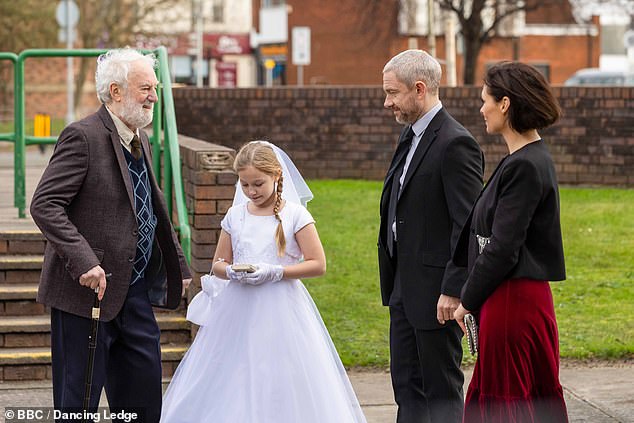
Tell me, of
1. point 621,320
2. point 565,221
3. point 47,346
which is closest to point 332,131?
point 565,221

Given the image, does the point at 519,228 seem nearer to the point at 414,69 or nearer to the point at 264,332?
the point at 414,69

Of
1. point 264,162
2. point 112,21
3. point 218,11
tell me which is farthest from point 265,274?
point 218,11

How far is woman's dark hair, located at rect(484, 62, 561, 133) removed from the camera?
474cm

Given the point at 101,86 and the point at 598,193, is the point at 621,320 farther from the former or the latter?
the point at 598,193

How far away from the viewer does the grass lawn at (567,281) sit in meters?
8.65

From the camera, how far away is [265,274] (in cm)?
567

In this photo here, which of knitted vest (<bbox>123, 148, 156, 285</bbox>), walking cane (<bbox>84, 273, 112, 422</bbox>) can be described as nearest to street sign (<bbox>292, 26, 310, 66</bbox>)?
knitted vest (<bbox>123, 148, 156, 285</bbox>)

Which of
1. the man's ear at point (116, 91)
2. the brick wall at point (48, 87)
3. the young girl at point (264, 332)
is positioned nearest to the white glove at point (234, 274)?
the young girl at point (264, 332)

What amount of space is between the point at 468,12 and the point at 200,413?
1220 inches

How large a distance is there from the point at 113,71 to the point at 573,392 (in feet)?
11.5

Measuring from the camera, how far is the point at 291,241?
577cm

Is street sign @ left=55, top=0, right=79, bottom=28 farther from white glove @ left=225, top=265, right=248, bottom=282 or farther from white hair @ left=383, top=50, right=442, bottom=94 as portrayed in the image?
white hair @ left=383, top=50, right=442, bottom=94

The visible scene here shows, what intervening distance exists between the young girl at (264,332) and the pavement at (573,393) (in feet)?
3.97

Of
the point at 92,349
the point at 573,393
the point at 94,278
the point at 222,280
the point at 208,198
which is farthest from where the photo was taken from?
the point at 208,198
